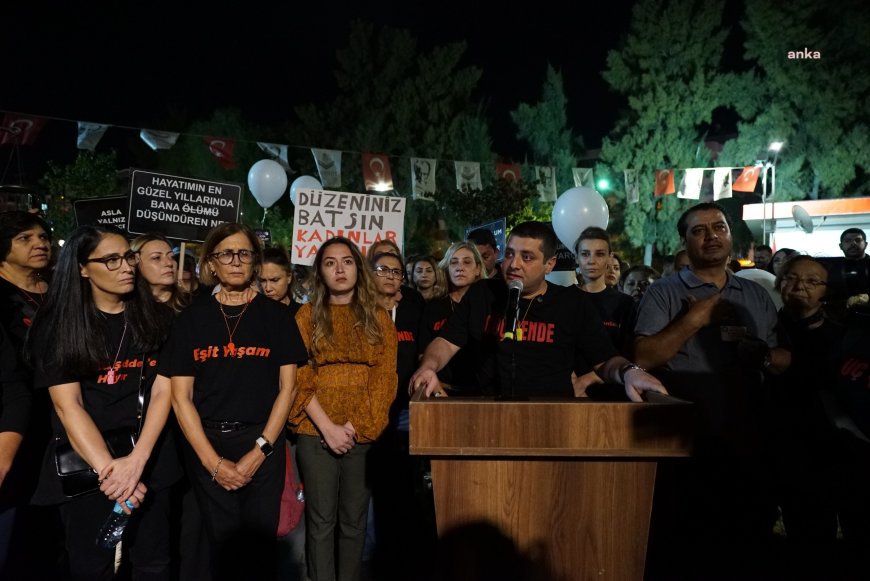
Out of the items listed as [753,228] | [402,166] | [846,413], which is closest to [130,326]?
[846,413]

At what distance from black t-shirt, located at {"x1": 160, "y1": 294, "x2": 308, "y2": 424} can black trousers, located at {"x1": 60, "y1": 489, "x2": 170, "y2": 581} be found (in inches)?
25.9

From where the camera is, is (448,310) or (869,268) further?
(448,310)

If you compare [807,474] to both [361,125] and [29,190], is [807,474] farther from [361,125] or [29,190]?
[361,125]

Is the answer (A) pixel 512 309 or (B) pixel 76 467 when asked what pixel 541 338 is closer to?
(A) pixel 512 309

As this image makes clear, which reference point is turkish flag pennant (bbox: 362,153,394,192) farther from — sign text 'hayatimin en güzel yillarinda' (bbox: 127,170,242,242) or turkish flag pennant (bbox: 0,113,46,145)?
sign text 'hayatimin en güzel yillarinda' (bbox: 127,170,242,242)

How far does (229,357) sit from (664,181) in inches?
1067

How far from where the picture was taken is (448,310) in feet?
17.1

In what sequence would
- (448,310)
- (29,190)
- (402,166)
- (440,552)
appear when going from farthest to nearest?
(402,166)
(29,190)
(448,310)
(440,552)

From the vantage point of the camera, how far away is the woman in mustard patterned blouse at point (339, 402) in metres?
3.88

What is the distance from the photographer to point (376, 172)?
2555 cm

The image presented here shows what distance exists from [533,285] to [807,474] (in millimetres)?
2444

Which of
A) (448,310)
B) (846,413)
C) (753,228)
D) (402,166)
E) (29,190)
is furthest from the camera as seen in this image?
(402,166)

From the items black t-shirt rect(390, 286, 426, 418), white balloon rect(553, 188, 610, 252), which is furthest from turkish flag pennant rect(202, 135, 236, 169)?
black t-shirt rect(390, 286, 426, 418)

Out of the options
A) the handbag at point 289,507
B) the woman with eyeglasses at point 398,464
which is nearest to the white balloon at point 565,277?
the woman with eyeglasses at point 398,464
